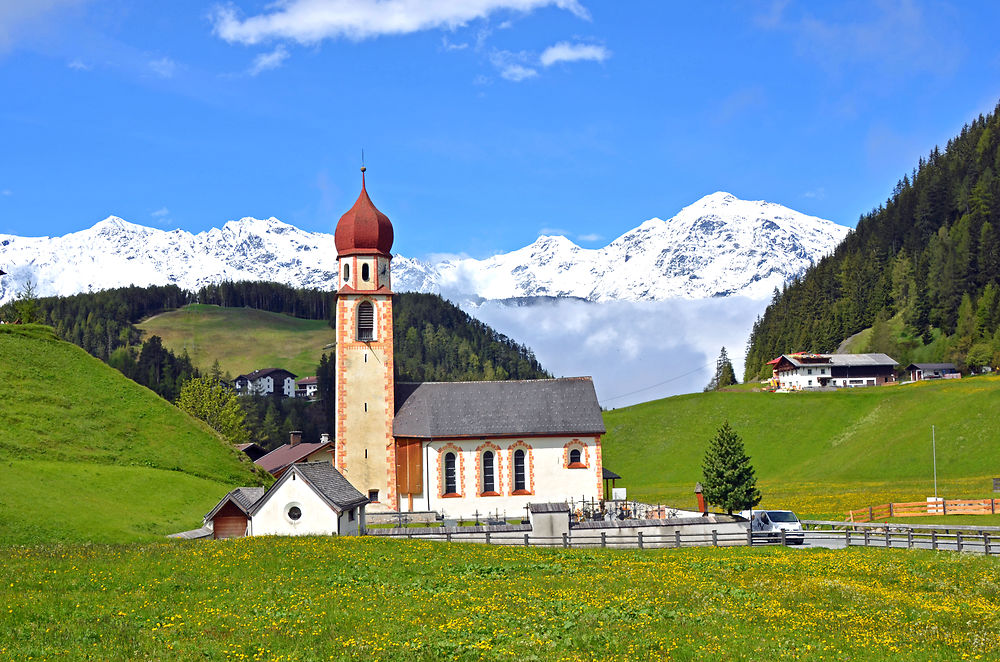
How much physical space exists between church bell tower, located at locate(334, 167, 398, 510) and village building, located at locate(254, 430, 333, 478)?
50.0 ft

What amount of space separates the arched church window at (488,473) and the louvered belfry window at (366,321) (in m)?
12.4

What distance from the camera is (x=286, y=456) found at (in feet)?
308

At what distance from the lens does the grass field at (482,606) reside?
20188 mm

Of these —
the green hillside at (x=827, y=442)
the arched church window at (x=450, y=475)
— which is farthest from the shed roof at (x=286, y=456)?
the green hillside at (x=827, y=442)

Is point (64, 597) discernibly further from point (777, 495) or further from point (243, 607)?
point (777, 495)

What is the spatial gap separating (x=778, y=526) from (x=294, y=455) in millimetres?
56666

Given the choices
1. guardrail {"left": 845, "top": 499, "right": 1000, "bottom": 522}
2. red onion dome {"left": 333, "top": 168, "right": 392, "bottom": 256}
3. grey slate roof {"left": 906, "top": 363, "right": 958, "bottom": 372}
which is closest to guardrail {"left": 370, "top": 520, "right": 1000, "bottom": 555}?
guardrail {"left": 845, "top": 499, "right": 1000, "bottom": 522}

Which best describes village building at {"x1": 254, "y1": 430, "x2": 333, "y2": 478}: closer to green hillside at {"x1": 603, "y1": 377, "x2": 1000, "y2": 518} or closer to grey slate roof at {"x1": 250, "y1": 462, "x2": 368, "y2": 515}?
green hillside at {"x1": 603, "y1": 377, "x2": 1000, "y2": 518}

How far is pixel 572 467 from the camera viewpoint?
229 feet

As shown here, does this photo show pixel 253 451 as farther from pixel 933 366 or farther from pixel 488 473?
pixel 933 366

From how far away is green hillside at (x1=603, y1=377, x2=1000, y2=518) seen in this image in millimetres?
88863

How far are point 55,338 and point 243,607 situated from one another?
65.2 metres

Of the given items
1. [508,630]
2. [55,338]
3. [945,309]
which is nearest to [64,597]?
[508,630]

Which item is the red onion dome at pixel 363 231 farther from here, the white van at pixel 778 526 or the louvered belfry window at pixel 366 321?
the white van at pixel 778 526
